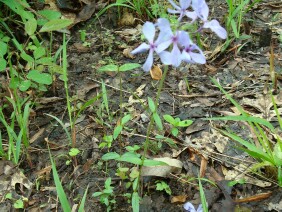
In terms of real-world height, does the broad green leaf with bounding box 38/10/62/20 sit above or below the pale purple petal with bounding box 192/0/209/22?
below

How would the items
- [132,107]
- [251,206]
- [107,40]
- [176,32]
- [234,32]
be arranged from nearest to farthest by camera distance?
1. [176,32]
2. [251,206]
3. [132,107]
4. [234,32]
5. [107,40]

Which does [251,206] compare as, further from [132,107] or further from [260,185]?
[132,107]

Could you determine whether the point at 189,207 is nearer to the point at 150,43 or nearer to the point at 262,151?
the point at 262,151

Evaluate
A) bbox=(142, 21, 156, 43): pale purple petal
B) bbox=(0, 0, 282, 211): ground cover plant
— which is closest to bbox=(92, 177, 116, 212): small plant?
bbox=(0, 0, 282, 211): ground cover plant

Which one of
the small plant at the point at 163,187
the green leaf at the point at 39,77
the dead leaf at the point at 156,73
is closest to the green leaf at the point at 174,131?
the small plant at the point at 163,187

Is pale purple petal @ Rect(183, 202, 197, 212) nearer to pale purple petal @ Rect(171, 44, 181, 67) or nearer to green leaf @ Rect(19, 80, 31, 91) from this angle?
pale purple petal @ Rect(171, 44, 181, 67)

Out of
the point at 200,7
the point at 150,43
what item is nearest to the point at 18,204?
the point at 150,43

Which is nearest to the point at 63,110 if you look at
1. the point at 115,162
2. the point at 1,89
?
the point at 1,89
